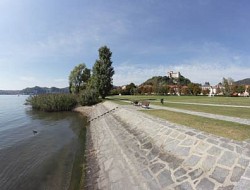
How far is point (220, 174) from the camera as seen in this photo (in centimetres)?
631

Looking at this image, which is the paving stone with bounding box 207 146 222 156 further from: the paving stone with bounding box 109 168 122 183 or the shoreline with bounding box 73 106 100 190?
the shoreline with bounding box 73 106 100 190

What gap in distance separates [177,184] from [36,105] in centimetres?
4875

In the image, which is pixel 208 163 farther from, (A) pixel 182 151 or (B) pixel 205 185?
(A) pixel 182 151

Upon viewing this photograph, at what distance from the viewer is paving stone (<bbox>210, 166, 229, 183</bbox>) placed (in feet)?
20.1

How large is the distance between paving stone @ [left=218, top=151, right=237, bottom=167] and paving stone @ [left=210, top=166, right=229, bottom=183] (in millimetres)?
261

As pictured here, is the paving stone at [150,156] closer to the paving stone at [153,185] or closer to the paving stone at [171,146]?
the paving stone at [171,146]

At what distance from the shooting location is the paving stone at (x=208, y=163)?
6816mm

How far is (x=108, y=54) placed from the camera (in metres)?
54.4

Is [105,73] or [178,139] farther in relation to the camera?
[105,73]

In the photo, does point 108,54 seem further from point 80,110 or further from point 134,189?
point 134,189

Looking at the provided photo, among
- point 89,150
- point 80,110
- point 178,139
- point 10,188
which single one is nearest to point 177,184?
point 178,139

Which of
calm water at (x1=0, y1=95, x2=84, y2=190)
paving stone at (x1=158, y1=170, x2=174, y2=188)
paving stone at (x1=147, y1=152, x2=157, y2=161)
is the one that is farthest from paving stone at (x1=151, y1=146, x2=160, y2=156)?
calm water at (x1=0, y1=95, x2=84, y2=190)

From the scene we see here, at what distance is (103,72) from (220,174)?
1868 inches

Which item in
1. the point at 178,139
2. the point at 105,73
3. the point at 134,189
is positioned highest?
the point at 105,73
